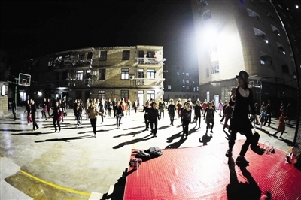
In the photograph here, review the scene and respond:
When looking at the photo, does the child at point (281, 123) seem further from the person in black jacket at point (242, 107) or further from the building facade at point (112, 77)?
the building facade at point (112, 77)

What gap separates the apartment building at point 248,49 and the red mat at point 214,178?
3.07 feet

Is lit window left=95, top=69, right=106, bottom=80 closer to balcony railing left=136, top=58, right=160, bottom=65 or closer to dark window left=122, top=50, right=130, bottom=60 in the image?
dark window left=122, top=50, right=130, bottom=60

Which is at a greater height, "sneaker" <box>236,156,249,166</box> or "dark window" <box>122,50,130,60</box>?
"dark window" <box>122,50,130,60</box>

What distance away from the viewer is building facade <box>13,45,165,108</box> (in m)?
23.7

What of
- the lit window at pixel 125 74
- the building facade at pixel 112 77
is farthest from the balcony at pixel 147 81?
the lit window at pixel 125 74

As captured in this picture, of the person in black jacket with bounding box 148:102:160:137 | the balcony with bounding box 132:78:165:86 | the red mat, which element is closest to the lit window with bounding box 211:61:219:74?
the red mat

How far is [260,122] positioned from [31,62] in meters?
8.44

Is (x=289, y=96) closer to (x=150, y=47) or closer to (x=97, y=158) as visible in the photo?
(x=97, y=158)

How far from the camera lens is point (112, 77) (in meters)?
24.6

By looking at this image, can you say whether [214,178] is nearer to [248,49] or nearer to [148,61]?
[248,49]

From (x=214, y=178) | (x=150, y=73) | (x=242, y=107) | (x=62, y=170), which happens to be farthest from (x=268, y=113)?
(x=150, y=73)

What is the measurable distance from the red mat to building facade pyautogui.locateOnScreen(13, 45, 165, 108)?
22.1m

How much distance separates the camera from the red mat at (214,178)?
155 cm

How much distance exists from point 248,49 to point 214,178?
177 cm
